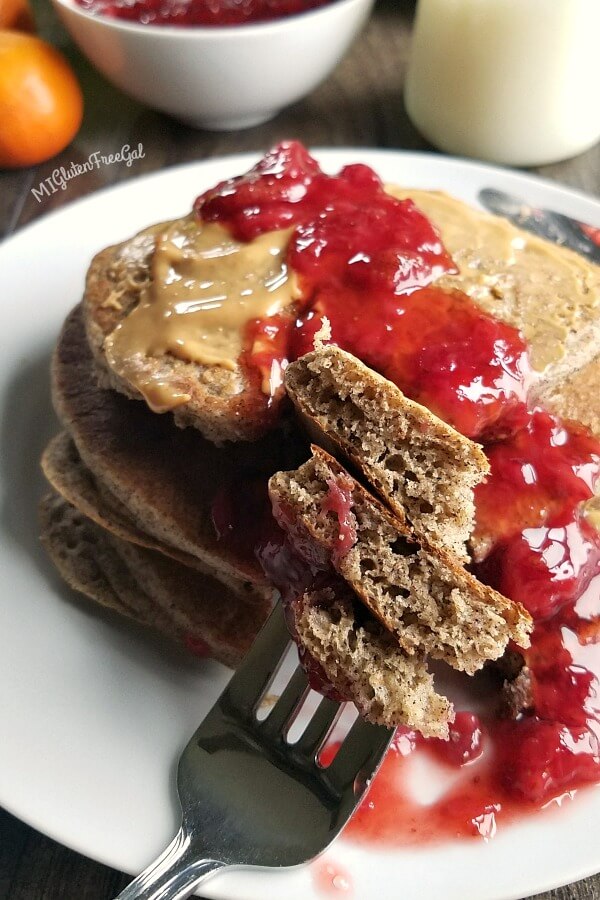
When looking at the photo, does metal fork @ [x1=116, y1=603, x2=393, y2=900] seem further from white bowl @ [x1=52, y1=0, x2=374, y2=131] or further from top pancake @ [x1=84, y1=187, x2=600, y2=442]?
white bowl @ [x1=52, y1=0, x2=374, y2=131]

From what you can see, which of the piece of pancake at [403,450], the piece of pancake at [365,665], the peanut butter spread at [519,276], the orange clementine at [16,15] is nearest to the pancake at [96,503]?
the piece of pancake at [365,665]

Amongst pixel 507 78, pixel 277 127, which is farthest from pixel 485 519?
pixel 277 127

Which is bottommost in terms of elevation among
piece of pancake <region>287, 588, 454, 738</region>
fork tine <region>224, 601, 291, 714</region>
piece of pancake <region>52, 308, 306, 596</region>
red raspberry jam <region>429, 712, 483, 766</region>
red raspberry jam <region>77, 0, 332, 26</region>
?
red raspberry jam <region>429, 712, 483, 766</region>

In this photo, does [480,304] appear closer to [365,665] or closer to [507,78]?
[365,665]

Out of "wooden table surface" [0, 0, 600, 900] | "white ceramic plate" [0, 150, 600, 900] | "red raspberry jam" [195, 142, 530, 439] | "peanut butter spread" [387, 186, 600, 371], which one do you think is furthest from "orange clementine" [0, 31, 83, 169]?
"peanut butter spread" [387, 186, 600, 371]

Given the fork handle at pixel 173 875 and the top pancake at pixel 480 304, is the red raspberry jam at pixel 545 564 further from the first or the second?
the fork handle at pixel 173 875
